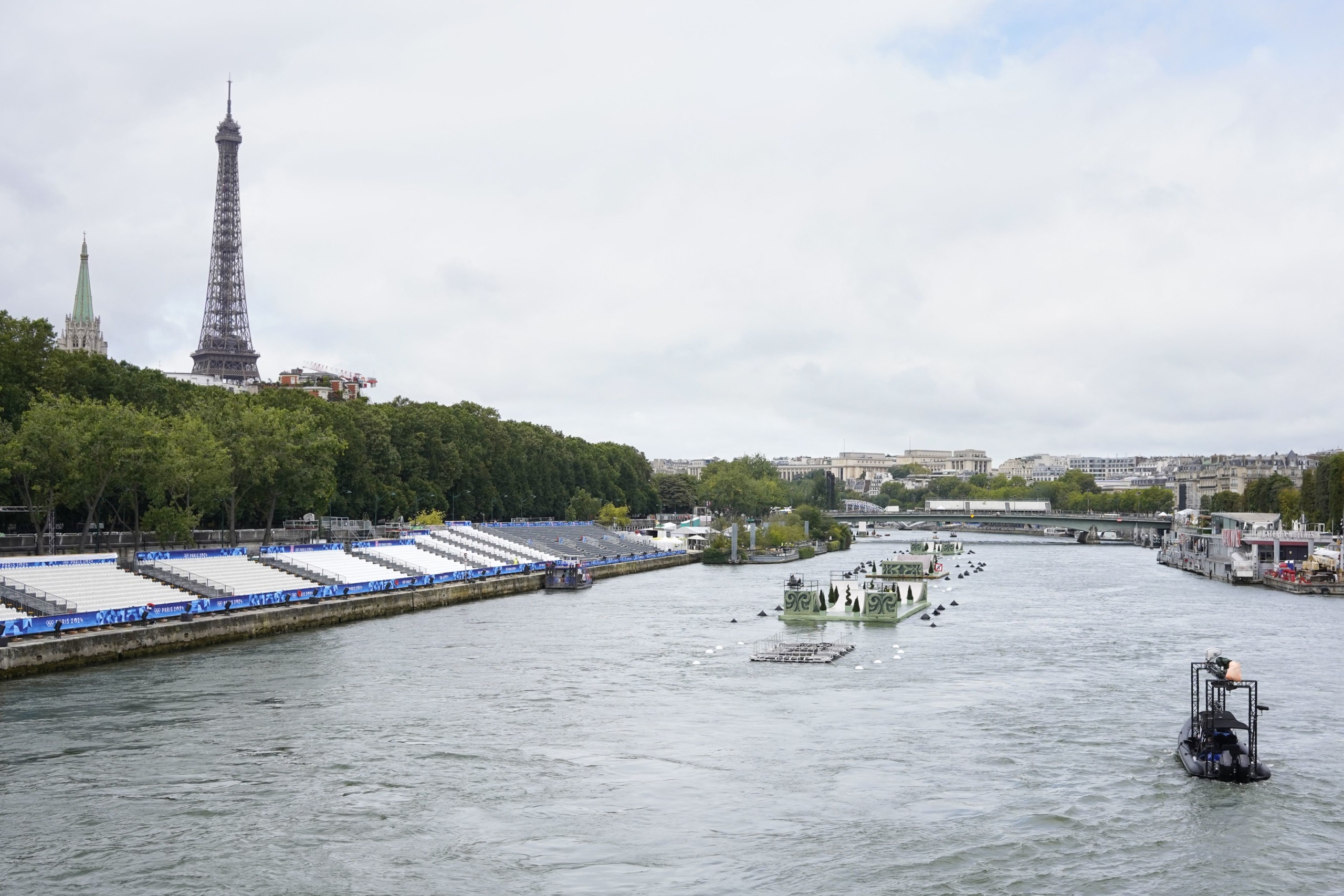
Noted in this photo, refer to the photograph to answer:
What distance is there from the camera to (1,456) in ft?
159

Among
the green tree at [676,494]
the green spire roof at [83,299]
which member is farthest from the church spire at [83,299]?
the green tree at [676,494]

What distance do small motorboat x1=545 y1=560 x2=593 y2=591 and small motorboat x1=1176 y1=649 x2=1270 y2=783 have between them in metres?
54.7

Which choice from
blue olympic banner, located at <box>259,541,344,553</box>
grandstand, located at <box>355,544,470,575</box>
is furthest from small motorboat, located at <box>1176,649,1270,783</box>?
grandstand, located at <box>355,544,470,575</box>

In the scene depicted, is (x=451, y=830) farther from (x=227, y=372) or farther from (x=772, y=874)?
(x=227, y=372)

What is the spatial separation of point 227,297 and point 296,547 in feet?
349

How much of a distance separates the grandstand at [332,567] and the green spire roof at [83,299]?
137720 millimetres

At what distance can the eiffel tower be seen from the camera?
158 m

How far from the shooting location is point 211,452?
62.3 metres

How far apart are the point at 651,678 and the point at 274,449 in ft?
115

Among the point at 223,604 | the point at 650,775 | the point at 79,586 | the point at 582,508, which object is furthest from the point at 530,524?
the point at 650,775

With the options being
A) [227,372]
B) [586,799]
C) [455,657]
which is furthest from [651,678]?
[227,372]

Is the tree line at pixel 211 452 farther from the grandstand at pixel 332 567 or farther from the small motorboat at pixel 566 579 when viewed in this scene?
the small motorboat at pixel 566 579

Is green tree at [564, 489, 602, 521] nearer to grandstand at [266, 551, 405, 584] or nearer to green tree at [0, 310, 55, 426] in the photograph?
grandstand at [266, 551, 405, 584]

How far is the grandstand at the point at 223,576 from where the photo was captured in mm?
52500
